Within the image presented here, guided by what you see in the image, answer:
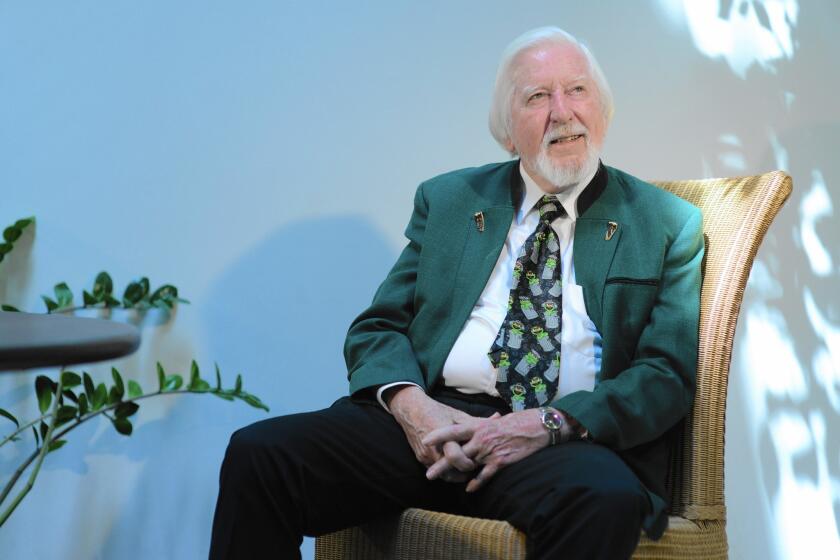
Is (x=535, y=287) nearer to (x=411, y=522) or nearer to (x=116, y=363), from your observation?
(x=411, y=522)

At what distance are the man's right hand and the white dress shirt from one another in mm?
40

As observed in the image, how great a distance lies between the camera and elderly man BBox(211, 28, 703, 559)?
1.72m

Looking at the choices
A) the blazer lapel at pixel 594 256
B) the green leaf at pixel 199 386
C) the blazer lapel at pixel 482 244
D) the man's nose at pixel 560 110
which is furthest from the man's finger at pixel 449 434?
the green leaf at pixel 199 386

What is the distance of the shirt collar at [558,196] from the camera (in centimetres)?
214

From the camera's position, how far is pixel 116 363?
266 centimetres

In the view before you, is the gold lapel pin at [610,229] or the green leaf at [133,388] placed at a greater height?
the gold lapel pin at [610,229]

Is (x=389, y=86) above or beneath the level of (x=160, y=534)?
above

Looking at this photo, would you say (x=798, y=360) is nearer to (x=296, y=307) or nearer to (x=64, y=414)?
(x=296, y=307)

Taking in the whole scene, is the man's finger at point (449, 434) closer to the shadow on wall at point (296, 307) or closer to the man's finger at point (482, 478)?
the man's finger at point (482, 478)

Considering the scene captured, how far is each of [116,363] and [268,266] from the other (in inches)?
18.7

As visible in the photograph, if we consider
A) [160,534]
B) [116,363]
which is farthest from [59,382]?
[160,534]

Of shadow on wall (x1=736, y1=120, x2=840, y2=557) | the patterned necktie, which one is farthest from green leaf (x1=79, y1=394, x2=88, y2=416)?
shadow on wall (x1=736, y1=120, x2=840, y2=557)

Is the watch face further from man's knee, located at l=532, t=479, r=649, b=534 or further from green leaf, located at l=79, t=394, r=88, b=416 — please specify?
green leaf, located at l=79, t=394, r=88, b=416

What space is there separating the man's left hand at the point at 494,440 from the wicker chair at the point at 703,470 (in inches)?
4.3
